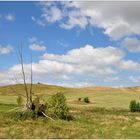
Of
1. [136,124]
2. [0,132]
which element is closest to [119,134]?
[136,124]

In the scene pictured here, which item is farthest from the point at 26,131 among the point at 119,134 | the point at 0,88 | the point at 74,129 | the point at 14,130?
the point at 0,88

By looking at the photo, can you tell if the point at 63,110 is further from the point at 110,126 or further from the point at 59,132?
the point at 59,132

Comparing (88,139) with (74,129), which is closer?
(88,139)

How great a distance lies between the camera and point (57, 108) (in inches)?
1289

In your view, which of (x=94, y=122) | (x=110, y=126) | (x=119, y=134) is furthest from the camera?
(x=94, y=122)

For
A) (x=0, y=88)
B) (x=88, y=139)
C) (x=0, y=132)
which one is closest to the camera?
(x=88, y=139)

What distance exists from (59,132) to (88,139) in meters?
3.06

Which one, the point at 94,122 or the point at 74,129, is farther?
the point at 94,122

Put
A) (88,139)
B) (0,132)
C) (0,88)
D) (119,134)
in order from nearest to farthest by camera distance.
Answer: (88,139), (0,132), (119,134), (0,88)

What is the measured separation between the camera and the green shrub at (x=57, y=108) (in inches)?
1287

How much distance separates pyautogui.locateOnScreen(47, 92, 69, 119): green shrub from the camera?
32.7m

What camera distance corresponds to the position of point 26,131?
24641 millimetres

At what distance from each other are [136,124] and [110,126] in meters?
2.65

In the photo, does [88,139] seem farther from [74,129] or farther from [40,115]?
[40,115]
